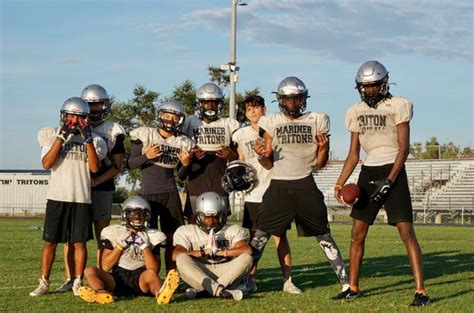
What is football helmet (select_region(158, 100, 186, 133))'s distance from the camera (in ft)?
30.1

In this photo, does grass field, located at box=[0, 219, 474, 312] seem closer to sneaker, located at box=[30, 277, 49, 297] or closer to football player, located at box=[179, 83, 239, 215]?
sneaker, located at box=[30, 277, 49, 297]

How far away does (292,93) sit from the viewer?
8.68 m

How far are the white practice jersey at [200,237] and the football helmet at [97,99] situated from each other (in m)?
1.60

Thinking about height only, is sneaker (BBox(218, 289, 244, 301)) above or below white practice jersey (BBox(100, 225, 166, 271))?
below

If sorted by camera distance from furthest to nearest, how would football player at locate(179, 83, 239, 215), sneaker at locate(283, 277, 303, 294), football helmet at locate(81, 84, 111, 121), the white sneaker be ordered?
football player at locate(179, 83, 239, 215) < football helmet at locate(81, 84, 111, 121) < sneaker at locate(283, 277, 303, 294) < the white sneaker

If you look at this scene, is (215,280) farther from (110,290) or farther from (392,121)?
(392,121)

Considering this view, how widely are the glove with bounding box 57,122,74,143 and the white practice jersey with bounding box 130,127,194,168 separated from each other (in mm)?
927

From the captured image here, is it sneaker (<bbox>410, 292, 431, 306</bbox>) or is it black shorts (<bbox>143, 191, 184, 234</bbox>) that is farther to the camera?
black shorts (<bbox>143, 191, 184, 234</bbox>)

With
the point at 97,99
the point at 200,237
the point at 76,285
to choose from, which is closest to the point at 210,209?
the point at 200,237

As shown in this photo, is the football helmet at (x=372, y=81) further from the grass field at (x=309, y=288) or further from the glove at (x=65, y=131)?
the glove at (x=65, y=131)

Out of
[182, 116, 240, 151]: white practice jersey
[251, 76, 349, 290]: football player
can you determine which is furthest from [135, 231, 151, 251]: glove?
[182, 116, 240, 151]: white practice jersey

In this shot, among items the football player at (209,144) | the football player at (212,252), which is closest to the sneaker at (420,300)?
the football player at (212,252)

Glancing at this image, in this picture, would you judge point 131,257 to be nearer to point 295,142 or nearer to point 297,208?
point 297,208

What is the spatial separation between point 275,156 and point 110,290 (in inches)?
84.8
